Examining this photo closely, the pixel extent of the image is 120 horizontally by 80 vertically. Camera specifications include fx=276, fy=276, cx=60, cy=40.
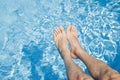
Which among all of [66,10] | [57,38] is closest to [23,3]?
[66,10]

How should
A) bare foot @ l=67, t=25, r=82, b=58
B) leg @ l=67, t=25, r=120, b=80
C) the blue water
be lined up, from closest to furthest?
leg @ l=67, t=25, r=120, b=80, bare foot @ l=67, t=25, r=82, b=58, the blue water

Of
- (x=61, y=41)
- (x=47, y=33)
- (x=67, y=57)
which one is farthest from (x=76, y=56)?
(x=47, y=33)

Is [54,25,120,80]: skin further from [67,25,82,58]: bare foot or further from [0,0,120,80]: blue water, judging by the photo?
[0,0,120,80]: blue water

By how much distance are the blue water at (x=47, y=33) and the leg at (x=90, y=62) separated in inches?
17.7

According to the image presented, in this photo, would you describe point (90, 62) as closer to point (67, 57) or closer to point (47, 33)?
point (67, 57)

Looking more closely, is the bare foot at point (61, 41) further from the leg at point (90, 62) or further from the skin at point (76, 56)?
the leg at point (90, 62)

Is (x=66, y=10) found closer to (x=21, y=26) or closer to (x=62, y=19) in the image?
(x=62, y=19)

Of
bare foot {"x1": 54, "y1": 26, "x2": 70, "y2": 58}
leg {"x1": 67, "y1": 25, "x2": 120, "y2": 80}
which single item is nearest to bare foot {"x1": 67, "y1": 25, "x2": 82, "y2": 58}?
leg {"x1": 67, "y1": 25, "x2": 120, "y2": 80}

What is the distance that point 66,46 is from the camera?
233 inches

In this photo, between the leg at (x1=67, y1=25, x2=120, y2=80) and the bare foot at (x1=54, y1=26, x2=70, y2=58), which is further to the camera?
the bare foot at (x1=54, y1=26, x2=70, y2=58)

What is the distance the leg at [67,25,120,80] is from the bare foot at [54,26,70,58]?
117mm

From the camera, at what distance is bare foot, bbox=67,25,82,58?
5727 mm

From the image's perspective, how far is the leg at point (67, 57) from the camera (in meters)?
4.61

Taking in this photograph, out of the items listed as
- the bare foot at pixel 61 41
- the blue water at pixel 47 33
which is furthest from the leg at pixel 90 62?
the blue water at pixel 47 33
